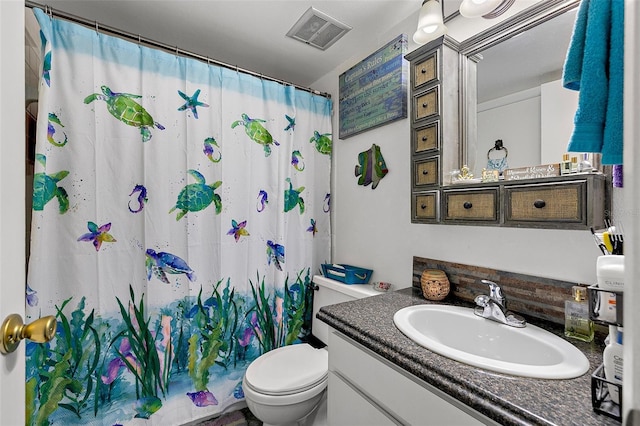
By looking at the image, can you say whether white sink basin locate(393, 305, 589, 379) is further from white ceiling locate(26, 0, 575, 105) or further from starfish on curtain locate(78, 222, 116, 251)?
starfish on curtain locate(78, 222, 116, 251)

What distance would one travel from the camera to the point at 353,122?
192cm

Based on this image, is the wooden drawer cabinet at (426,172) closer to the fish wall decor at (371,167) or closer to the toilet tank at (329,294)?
the fish wall decor at (371,167)

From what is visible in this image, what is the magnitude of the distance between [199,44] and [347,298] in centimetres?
181

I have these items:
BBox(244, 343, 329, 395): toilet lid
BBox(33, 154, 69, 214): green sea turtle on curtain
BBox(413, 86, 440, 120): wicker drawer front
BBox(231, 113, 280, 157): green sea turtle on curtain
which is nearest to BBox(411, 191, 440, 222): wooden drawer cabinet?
BBox(413, 86, 440, 120): wicker drawer front

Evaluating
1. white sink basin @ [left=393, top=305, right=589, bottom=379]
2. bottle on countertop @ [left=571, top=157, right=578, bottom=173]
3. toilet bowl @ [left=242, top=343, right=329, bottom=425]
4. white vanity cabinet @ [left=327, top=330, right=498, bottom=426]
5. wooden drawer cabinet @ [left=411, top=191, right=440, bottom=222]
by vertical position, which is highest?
bottle on countertop @ [left=571, top=157, right=578, bottom=173]

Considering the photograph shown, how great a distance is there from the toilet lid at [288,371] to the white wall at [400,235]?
60 cm

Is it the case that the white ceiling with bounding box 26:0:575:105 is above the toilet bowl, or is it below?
above

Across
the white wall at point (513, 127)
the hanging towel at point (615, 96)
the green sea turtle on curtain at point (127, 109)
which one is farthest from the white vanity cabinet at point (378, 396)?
the green sea turtle on curtain at point (127, 109)

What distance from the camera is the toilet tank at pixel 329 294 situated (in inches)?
63.2

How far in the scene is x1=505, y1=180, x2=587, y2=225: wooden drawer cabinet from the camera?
2.84 feet

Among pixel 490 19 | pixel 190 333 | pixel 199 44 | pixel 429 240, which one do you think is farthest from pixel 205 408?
pixel 490 19

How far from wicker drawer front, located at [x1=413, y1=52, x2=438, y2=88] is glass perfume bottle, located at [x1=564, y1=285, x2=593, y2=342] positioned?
97 cm

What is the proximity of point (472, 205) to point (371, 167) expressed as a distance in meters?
0.75

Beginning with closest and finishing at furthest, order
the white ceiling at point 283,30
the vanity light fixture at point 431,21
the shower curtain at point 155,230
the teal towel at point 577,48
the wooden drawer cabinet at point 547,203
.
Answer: the teal towel at point 577,48
the wooden drawer cabinet at point 547,203
the white ceiling at point 283,30
the vanity light fixture at point 431,21
the shower curtain at point 155,230
